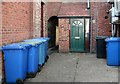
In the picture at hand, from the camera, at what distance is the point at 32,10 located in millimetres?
11336

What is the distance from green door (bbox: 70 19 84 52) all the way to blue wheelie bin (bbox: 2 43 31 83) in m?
9.01

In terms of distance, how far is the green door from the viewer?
15688mm

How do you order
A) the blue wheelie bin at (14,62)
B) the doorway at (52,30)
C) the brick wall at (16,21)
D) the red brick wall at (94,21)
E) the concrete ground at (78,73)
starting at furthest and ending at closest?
1. the doorway at (52,30)
2. the red brick wall at (94,21)
3. the concrete ground at (78,73)
4. the brick wall at (16,21)
5. the blue wheelie bin at (14,62)

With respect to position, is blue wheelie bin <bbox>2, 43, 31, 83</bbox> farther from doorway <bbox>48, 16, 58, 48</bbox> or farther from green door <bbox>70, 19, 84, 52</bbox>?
doorway <bbox>48, 16, 58, 48</bbox>

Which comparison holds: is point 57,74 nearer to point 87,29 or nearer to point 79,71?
point 79,71

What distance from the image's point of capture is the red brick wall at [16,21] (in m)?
7.45

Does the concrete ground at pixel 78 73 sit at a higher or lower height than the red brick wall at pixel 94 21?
lower

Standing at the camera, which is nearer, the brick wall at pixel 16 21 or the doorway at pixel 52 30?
the brick wall at pixel 16 21

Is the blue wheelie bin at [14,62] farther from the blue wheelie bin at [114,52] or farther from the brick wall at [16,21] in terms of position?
the blue wheelie bin at [114,52]

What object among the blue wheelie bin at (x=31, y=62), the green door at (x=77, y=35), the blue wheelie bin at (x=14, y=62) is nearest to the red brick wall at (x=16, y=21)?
the blue wheelie bin at (x=14, y=62)

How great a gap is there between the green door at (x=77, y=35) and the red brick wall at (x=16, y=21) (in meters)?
4.94

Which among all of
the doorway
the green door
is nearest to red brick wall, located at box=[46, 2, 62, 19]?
the doorway

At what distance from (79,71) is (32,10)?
399cm

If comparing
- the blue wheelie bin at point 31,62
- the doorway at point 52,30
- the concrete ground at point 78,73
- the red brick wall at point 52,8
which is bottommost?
the concrete ground at point 78,73
